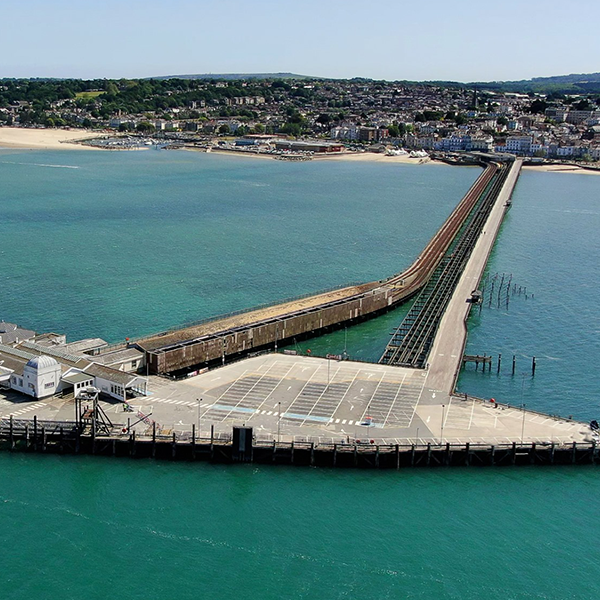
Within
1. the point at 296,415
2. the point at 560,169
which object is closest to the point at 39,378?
the point at 296,415

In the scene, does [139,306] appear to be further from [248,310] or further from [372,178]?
[372,178]

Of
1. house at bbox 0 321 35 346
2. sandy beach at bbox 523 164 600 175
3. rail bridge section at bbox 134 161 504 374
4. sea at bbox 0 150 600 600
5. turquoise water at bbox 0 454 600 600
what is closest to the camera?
turquoise water at bbox 0 454 600 600

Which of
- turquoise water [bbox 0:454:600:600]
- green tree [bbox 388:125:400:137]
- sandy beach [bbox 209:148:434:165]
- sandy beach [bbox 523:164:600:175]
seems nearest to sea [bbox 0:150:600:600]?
turquoise water [bbox 0:454:600:600]

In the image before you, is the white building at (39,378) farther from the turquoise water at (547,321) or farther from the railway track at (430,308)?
the turquoise water at (547,321)

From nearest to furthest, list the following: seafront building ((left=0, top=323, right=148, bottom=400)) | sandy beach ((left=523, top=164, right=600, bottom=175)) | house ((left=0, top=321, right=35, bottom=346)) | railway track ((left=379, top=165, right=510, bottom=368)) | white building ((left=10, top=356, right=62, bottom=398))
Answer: white building ((left=10, top=356, right=62, bottom=398)), seafront building ((left=0, top=323, right=148, bottom=400)), house ((left=0, top=321, right=35, bottom=346)), railway track ((left=379, top=165, right=510, bottom=368)), sandy beach ((left=523, top=164, right=600, bottom=175))

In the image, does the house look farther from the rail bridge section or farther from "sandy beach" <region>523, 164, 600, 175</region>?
"sandy beach" <region>523, 164, 600, 175</region>

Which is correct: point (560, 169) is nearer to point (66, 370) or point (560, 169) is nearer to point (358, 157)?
point (358, 157)

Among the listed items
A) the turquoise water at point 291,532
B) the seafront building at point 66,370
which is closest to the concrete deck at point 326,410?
the seafront building at point 66,370

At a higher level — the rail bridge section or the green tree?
the green tree
